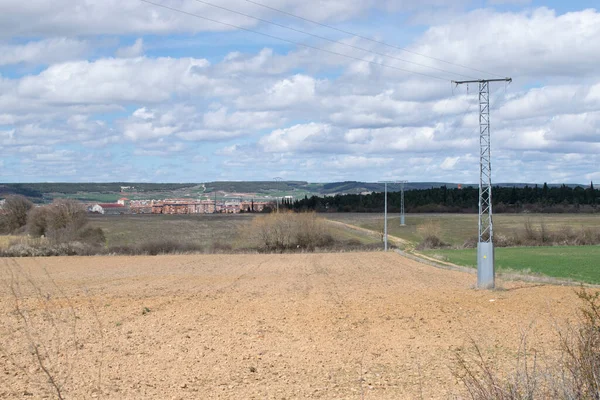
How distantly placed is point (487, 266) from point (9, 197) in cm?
7301

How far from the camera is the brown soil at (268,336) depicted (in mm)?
12328

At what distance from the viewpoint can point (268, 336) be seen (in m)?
17.6

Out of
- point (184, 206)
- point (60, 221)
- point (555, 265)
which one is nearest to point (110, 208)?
point (184, 206)

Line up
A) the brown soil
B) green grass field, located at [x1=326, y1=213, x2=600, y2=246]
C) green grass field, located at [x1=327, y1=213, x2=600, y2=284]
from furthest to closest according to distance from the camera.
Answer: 1. green grass field, located at [x1=326, y1=213, x2=600, y2=246]
2. green grass field, located at [x1=327, y1=213, x2=600, y2=284]
3. the brown soil

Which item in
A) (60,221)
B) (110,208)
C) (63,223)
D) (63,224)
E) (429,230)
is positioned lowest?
(429,230)

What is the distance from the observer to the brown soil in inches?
485

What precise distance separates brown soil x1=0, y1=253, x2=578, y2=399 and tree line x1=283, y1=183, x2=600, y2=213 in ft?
363

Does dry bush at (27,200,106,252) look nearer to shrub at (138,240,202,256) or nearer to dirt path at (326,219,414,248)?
shrub at (138,240,202,256)

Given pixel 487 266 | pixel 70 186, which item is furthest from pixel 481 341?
pixel 70 186

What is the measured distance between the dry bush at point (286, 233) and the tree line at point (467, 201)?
59.7 metres

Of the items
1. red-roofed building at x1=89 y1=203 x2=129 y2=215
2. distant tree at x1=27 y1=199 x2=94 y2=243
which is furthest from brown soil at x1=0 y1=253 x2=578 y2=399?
red-roofed building at x1=89 y1=203 x2=129 y2=215

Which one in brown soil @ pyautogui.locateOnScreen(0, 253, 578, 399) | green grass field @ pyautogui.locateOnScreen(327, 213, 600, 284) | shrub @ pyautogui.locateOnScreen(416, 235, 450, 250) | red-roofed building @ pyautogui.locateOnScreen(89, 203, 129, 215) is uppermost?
red-roofed building @ pyautogui.locateOnScreen(89, 203, 129, 215)

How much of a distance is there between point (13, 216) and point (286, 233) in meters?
33.7

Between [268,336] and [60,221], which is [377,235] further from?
[268,336]
